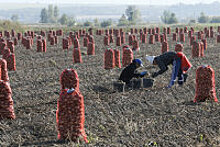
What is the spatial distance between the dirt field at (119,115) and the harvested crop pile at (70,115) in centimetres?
23

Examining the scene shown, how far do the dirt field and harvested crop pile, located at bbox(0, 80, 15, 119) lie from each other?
164mm

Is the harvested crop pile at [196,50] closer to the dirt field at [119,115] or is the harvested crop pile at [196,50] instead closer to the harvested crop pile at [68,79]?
the dirt field at [119,115]

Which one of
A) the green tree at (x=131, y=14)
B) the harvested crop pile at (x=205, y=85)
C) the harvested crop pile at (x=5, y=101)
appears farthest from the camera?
the green tree at (x=131, y=14)

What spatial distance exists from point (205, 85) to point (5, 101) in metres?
4.91

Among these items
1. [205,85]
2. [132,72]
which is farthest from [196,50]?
[205,85]

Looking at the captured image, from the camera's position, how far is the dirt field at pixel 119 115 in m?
7.53

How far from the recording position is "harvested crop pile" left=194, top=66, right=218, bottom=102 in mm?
10375

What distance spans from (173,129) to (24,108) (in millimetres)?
3792

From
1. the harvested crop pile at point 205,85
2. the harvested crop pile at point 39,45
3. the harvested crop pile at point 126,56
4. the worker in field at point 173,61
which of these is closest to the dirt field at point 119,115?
the harvested crop pile at point 205,85

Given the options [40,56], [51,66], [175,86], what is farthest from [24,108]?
[40,56]

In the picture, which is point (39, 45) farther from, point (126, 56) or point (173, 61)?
point (173, 61)

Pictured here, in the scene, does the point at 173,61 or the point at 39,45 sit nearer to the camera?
the point at 173,61

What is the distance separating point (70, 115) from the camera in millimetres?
7184

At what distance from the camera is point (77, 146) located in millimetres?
6871
